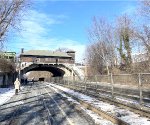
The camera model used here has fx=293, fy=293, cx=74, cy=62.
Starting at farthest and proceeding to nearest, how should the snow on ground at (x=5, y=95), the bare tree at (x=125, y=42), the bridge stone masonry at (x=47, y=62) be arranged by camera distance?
the bridge stone masonry at (x=47, y=62) < the bare tree at (x=125, y=42) < the snow on ground at (x=5, y=95)

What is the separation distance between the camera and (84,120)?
11.8 metres

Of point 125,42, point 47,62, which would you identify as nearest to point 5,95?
point 125,42

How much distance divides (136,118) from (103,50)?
6216 centimetres

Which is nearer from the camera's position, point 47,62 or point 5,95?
point 5,95

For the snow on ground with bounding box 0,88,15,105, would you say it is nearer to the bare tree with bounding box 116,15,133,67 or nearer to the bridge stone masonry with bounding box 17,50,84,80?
the bare tree with bounding box 116,15,133,67

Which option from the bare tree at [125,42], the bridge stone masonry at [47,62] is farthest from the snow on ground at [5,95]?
the bridge stone masonry at [47,62]

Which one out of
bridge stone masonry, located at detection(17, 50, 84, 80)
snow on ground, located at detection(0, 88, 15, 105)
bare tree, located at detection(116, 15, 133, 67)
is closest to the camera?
snow on ground, located at detection(0, 88, 15, 105)

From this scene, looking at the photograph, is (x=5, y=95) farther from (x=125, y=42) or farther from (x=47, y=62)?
(x=47, y=62)

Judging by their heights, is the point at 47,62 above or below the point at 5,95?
above

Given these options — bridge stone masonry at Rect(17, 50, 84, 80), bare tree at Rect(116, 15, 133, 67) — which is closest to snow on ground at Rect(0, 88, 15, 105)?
bare tree at Rect(116, 15, 133, 67)

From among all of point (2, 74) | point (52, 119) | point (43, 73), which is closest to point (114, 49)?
point (2, 74)

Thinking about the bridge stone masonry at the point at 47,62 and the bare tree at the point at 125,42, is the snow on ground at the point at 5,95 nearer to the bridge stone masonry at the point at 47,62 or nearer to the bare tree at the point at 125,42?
the bare tree at the point at 125,42

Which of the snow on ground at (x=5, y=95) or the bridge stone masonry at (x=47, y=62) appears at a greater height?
the bridge stone masonry at (x=47, y=62)

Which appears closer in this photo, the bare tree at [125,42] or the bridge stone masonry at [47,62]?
the bare tree at [125,42]
